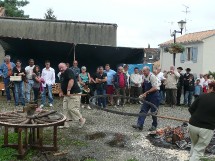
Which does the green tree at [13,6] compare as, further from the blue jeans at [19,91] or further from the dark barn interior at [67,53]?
the blue jeans at [19,91]

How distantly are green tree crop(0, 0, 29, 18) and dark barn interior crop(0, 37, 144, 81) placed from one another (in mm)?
19742

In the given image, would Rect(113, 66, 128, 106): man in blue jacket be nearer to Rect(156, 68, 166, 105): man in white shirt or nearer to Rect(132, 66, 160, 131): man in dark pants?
Rect(156, 68, 166, 105): man in white shirt

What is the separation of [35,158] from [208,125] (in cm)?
346

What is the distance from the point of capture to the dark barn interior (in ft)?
54.7

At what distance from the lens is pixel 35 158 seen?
7.18 m

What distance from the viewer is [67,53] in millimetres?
17625

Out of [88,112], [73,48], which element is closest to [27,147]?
[88,112]

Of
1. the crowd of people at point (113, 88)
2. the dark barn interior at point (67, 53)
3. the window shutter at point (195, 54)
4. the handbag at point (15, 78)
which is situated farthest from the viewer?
the window shutter at point (195, 54)

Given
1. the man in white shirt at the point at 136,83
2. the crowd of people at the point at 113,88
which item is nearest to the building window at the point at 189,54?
the crowd of people at the point at 113,88

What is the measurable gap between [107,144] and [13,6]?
31.7m

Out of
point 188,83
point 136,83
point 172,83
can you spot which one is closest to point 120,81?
point 136,83

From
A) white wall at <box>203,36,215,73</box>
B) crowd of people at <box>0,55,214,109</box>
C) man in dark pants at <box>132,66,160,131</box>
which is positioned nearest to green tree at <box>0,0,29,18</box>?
white wall at <box>203,36,215,73</box>

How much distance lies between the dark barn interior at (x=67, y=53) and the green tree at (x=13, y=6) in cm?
1974

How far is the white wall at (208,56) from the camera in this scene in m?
33.2
